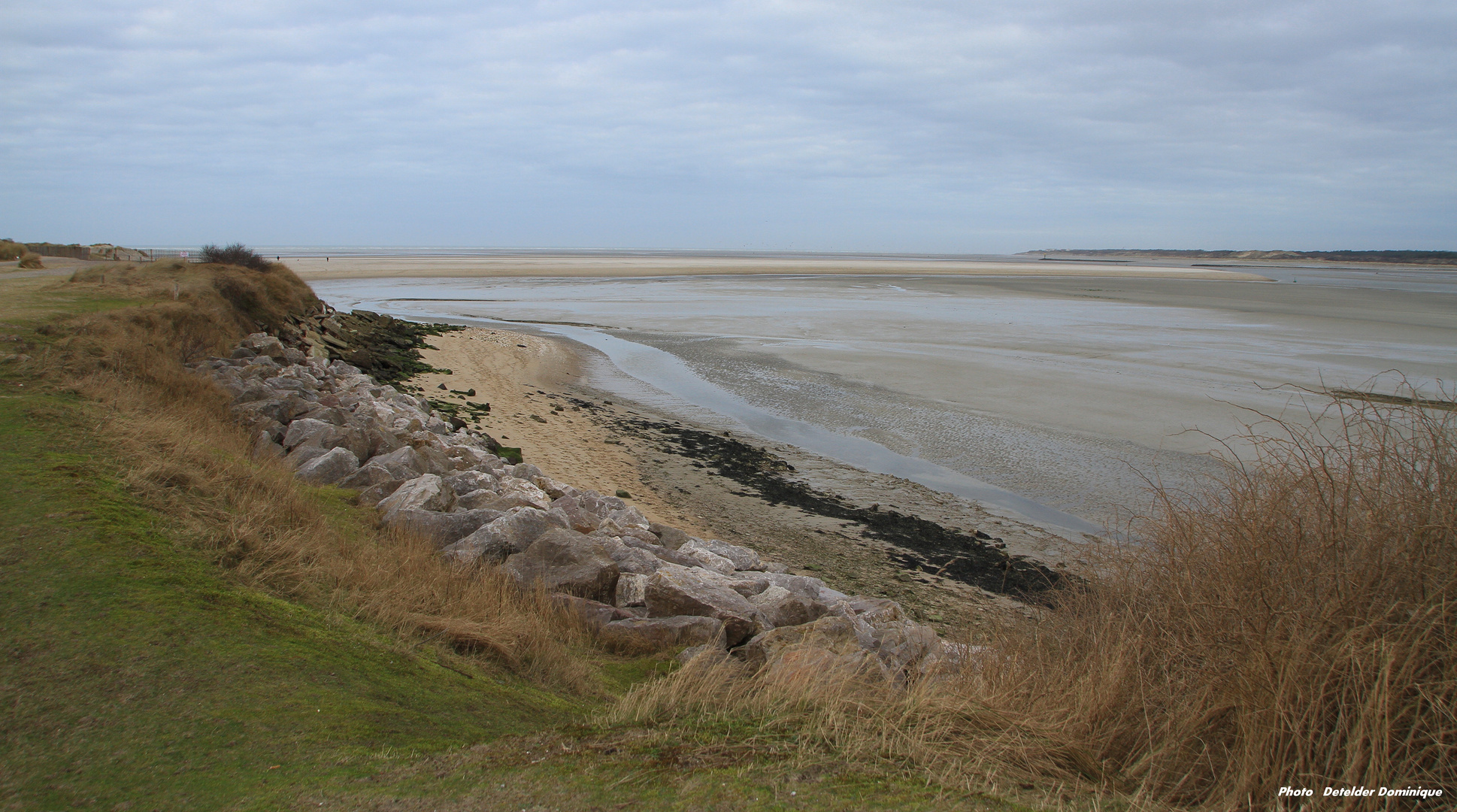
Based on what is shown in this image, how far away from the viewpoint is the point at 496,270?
265 feet

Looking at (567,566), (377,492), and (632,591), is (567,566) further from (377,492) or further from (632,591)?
(377,492)

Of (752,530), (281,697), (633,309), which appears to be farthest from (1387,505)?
(633,309)

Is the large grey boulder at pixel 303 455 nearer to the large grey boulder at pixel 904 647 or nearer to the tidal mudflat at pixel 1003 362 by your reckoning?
the large grey boulder at pixel 904 647

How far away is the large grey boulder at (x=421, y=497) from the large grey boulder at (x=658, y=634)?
8.55ft

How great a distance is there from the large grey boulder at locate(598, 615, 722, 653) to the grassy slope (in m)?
0.63

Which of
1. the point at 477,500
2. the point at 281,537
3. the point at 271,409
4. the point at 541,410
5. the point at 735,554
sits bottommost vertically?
the point at 735,554

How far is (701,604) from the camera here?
5.93m

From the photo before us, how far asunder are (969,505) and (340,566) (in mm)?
9160

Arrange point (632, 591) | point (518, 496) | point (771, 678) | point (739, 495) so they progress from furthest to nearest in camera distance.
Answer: point (739, 495) < point (518, 496) < point (632, 591) < point (771, 678)

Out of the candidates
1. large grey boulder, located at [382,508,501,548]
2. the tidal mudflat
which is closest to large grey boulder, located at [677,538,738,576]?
large grey boulder, located at [382,508,501,548]

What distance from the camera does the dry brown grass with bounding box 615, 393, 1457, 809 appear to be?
3119 mm

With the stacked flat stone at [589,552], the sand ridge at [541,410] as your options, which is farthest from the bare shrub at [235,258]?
the stacked flat stone at [589,552]

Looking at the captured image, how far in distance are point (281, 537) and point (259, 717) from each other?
2259mm

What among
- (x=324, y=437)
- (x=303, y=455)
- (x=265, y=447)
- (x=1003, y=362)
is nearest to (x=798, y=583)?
(x=303, y=455)
